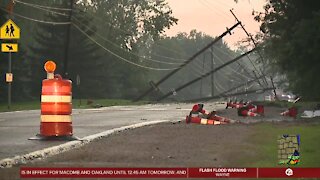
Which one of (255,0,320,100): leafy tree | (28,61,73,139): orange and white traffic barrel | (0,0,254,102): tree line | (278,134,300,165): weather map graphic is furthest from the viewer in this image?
(0,0,254,102): tree line

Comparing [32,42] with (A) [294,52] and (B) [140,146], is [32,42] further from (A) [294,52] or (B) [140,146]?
(B) [140,146]

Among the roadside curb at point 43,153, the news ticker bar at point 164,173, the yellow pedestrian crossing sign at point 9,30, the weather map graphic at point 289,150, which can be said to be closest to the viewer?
the weather map graphic at point 289,150

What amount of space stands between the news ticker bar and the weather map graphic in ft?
0.53

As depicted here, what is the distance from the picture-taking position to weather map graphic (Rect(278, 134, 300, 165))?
6887mm

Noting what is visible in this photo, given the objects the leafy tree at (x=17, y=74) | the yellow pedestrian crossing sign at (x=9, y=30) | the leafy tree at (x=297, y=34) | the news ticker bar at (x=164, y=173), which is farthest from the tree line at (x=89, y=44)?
the news ticker bar at (x=164, y=173)

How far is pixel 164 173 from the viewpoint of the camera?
7289 millimetres

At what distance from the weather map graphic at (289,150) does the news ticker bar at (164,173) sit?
0.16m

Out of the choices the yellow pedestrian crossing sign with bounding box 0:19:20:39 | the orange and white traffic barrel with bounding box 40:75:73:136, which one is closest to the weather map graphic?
the orange and white traffic barrel with bounding box 40:75:73:136

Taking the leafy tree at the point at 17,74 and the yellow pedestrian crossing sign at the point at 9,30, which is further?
the leafy tree at the point at 17,74

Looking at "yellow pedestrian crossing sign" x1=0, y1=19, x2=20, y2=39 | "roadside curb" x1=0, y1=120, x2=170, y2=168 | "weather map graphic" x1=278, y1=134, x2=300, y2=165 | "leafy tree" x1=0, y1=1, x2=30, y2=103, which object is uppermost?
"yellow pedestrian crossing sign" x1=0, y1=19, x2=20, y2=39

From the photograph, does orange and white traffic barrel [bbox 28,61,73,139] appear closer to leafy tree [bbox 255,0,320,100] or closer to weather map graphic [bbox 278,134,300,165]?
weather map graphic [bbox 278,134,300,165]

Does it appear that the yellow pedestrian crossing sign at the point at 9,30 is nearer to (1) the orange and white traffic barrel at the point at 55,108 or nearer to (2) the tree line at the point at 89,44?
(2) the tree line at the point at 89,44

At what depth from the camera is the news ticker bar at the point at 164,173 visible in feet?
23.3

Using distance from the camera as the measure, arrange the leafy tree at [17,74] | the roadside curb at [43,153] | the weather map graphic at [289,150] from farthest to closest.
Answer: the leafy tree at [17,74] → the roadside curb at [43,153] → the weather map graphic at [289,150]
